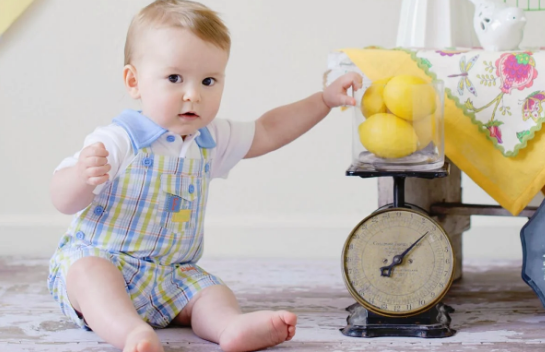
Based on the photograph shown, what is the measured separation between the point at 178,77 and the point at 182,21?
98 millimetres

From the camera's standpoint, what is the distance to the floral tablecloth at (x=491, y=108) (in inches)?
52.5

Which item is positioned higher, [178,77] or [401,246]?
[178,77]

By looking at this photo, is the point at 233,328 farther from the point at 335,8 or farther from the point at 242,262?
the point at 335,8

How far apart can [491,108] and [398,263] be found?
0.33 m

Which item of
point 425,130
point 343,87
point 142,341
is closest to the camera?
point 142,341

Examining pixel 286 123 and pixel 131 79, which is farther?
pixel 286 123

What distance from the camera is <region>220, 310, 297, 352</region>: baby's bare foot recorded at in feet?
3.99

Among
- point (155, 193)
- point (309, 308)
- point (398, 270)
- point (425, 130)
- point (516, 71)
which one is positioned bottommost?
point (309, 308)

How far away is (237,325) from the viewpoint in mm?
1236

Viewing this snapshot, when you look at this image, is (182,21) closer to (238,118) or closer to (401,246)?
(401,246)

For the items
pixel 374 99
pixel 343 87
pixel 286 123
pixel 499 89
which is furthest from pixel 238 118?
pixel 499 89

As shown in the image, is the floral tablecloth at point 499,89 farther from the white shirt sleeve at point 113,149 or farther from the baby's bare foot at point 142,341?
the baby's bare foot at point 142,341

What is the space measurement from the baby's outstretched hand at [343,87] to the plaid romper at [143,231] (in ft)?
1.00

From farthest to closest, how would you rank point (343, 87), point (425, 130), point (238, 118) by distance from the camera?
point (238, 118)
point (343, 87)
point (425, 130)
